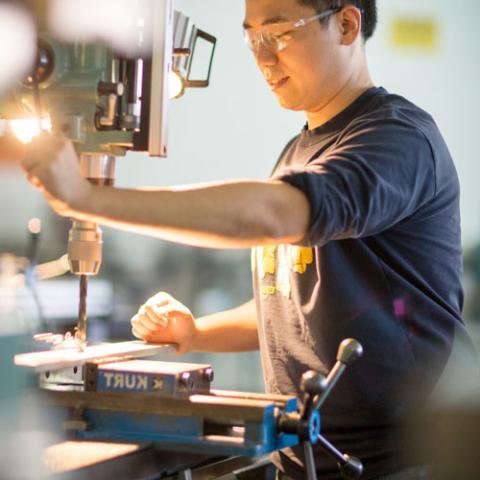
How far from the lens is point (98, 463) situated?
1.19 meters

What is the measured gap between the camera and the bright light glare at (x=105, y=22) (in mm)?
1439

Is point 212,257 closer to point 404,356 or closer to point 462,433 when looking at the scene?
point 404,356

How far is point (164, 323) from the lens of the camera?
1.76m

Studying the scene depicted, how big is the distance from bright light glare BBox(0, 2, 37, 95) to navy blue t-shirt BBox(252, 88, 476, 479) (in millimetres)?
465

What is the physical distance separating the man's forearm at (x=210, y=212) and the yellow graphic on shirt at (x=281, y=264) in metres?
0.30

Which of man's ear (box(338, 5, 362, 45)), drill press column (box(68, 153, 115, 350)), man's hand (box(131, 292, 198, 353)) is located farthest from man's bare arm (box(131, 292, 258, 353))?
man's ear (box(338, 5, 362, 45))

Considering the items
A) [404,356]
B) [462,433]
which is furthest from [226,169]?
[462,433]

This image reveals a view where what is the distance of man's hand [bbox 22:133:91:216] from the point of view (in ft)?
4.17

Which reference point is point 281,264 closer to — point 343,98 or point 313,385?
point 343,98

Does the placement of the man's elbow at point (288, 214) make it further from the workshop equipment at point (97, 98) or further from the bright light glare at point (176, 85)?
the bright light glare at point (176, 85)

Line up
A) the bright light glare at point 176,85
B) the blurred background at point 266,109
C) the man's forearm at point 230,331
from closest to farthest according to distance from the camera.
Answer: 1. the bright light glare at point 176,85
2. the man's forearm at point 230,331
3. the blurred background at point 266,109

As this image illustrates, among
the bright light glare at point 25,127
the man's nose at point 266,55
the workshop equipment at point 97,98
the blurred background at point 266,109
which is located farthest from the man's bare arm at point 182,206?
the blurred background at point 266,109

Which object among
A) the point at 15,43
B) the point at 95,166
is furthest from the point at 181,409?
the point at 15,43

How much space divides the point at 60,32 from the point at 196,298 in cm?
247
